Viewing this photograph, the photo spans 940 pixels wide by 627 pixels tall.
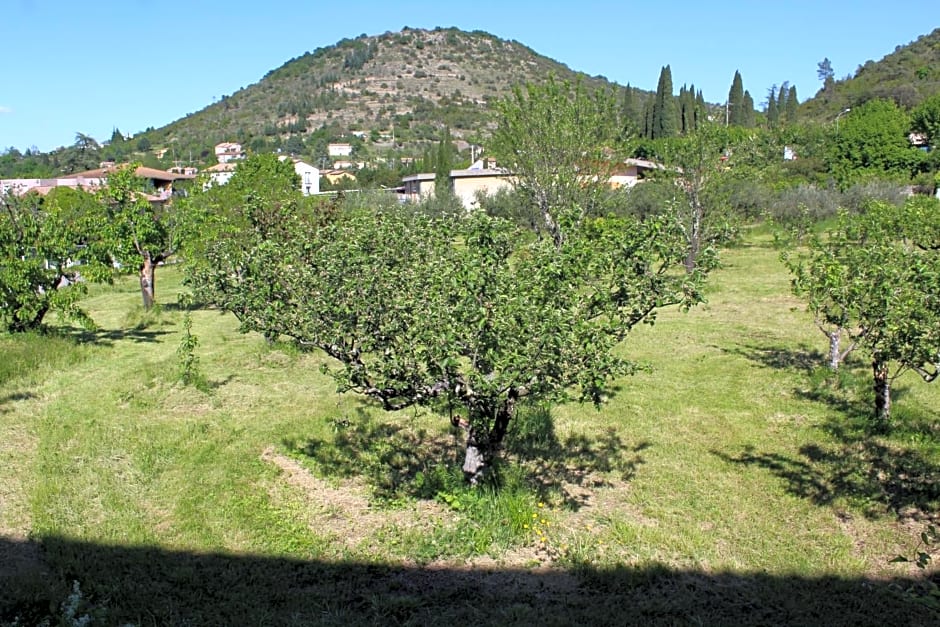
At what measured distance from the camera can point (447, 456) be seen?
973 cm

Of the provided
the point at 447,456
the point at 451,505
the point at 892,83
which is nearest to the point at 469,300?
the point at 451,505

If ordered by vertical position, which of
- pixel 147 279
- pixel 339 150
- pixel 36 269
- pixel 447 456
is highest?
pixel 339 150

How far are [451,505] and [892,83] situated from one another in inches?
4502

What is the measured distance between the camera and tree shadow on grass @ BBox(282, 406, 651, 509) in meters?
8.77

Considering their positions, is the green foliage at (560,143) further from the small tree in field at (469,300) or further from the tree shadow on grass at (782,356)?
the small tree in field at (469,300)

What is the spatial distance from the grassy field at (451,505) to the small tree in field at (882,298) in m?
1.14

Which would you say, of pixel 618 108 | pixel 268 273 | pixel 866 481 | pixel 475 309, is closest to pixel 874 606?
pixel 866 481

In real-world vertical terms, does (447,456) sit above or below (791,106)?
below

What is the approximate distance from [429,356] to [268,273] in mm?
2454

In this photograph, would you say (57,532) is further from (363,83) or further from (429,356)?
(363,83)

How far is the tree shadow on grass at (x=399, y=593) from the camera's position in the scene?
19.9ft

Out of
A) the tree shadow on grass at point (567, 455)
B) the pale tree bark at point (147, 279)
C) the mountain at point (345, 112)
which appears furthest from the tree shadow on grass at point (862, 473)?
the mountain at point (345, 112)

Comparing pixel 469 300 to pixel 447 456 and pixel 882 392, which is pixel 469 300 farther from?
pixel 882 392

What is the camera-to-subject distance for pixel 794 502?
842 centimetres
